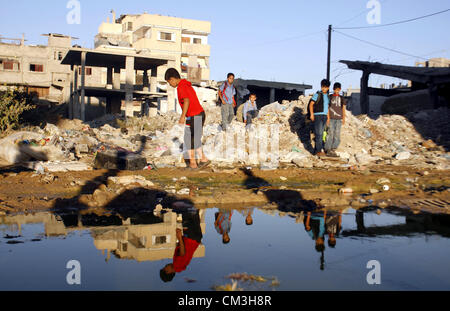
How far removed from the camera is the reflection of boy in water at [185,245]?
3.39m

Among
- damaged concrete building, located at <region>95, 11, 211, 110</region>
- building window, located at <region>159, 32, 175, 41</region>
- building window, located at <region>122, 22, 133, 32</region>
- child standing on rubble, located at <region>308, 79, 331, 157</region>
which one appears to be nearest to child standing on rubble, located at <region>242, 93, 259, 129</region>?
child standing on rubble, located at <region>308, 79, 331, 157</region>

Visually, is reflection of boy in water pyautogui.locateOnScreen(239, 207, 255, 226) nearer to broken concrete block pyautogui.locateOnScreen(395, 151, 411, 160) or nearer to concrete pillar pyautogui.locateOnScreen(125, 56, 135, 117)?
broken concrete block pyautogui.locateOnScreen(395, 151, 411, 160)

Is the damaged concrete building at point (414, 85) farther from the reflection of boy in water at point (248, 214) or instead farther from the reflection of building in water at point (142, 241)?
the reflection of building in water at point (142, 241)

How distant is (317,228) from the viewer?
4895 millimetres

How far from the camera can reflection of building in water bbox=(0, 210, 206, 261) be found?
12.8 ft

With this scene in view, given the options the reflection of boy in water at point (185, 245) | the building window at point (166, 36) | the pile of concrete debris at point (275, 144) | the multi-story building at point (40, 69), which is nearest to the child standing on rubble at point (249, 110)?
the pile of concrete debris at point (275, 144)

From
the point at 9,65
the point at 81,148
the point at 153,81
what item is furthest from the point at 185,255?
the point at 9,65

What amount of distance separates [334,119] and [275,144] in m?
2.07

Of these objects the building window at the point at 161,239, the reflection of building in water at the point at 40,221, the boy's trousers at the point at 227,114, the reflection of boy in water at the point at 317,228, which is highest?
the boy's trousers at the point at 227,114

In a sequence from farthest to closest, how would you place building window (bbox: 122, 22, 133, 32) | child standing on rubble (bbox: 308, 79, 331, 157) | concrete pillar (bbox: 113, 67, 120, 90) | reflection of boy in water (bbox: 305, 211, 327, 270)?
building window (bbox: 122, 22, 133, 32) → concrete pillar (bbox: 113, 67, 120, 90) → child standing on rubble (bbox: 308, 79, 331, 157) → reflection of boy in water (bbox: 305, 211, 327, 270)

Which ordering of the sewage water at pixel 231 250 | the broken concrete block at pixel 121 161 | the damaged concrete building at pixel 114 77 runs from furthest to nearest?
the damaged concrete building at pixel 114 77, the broken concrete block at pixel 121 161, the sewage water at pixel 231 250

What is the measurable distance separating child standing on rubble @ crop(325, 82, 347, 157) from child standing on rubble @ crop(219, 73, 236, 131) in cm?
284

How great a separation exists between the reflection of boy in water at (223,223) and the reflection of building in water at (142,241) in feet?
0.56

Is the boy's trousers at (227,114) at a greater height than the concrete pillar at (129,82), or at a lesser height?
lesser
